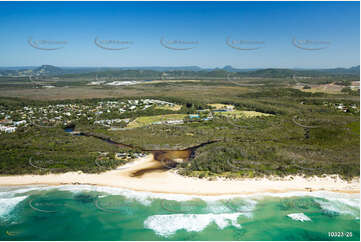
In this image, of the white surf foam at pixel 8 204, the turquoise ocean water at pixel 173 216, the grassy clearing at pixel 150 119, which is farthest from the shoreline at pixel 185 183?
the grassy clearing at pixel 150 119

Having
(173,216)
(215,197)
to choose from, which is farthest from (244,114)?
(173,216)

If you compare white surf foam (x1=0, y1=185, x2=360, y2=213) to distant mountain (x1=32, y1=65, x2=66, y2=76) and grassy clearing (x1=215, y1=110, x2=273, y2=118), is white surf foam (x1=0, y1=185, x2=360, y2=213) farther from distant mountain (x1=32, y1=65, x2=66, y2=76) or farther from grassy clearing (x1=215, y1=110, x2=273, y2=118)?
distant mountain (x1=32, y1=65, x2=66, y2=76)

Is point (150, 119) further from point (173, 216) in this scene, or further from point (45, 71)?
point (45, 71)

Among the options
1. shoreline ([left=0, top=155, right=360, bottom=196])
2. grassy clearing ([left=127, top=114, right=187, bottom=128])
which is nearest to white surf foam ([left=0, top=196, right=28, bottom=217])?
shoreline ([left=0, top=155, right=360, bottom=196])

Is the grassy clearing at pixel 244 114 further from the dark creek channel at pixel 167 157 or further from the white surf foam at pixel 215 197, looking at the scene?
the white surf foam at pixel 215 197

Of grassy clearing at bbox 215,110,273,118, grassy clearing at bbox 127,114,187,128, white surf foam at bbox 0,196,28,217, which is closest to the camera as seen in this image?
white surf foam at bbox 0,196,28,217
